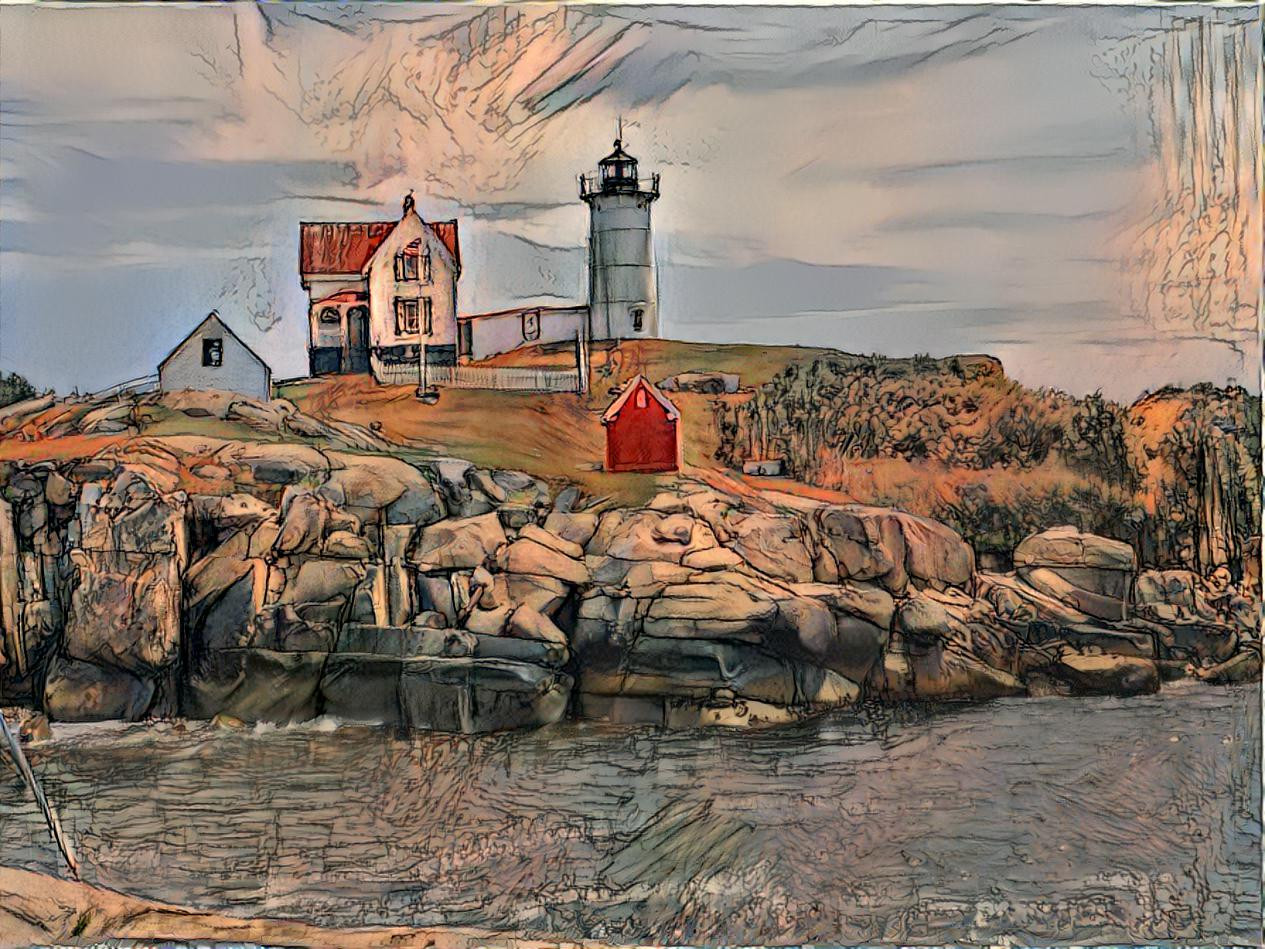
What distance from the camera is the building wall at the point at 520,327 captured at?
488 centimetres

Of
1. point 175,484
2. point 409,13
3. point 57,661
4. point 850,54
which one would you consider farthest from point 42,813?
point 850,54

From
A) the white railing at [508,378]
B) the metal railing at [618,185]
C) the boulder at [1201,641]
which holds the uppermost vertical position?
the metal railing at [618,185]

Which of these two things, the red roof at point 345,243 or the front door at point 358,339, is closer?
the red roof at point 345,243

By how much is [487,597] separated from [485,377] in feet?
2.75

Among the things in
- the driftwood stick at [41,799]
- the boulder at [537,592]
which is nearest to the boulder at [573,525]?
the boulder at [537,592]

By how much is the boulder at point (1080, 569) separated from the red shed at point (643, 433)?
1.38 m

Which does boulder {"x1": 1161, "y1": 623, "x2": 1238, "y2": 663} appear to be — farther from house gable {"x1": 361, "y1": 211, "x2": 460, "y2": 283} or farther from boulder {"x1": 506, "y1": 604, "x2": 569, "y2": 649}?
house gable {"x1": 361, "y1": 211, "x2": 460, "y2": 283}

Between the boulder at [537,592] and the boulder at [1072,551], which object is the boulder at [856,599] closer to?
the boulder at [1072,551]

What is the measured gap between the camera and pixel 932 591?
4.80 metres

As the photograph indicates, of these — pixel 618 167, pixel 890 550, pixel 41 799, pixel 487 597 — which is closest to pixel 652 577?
pixel 487 597

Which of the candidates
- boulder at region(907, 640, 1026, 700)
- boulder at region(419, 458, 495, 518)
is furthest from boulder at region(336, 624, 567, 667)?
boulder at region(907, 640, 1026, 700)

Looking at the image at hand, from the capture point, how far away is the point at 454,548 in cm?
479

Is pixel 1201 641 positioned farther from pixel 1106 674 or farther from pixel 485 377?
pixel 485 377

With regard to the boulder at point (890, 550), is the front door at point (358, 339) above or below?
above
